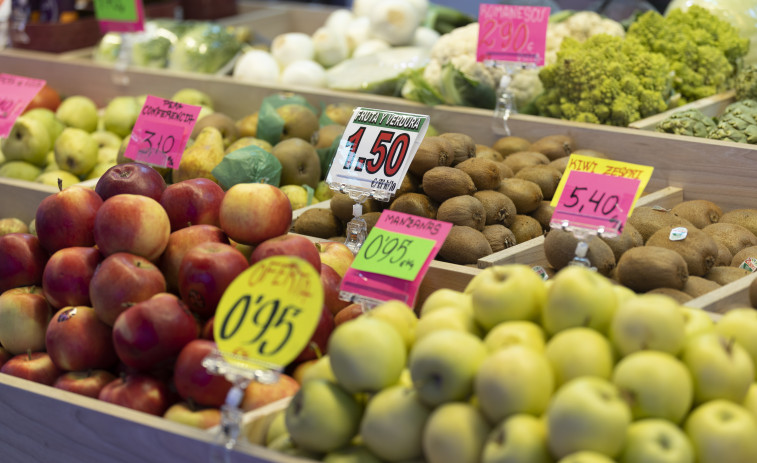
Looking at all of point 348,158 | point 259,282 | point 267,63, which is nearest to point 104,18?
point 267,63

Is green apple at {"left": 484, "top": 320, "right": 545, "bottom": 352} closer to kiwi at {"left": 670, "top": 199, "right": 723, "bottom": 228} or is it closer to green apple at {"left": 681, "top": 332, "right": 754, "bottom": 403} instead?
green apple at {"left": 681, "top": 332, "right": 754, "bottom": 403}

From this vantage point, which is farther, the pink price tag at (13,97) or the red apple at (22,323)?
the pink price tag at (13,97)

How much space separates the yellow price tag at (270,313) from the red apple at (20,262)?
2.22 ft

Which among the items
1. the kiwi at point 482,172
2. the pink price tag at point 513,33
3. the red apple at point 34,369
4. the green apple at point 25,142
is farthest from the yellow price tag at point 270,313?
the green apple at point 25,142

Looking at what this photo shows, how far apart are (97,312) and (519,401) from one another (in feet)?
2.86

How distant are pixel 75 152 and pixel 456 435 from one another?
2.15 meters

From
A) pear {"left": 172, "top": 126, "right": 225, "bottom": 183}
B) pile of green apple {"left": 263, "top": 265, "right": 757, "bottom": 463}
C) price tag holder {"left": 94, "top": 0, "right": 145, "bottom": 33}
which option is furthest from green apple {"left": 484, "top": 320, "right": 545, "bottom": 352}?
price tag holder {"left": 94, "top": 0, "right": 145, "bottom": 33}

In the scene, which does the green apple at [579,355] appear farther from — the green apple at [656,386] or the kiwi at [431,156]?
the kiwi at [431,156]

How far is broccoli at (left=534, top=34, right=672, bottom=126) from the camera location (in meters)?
2.62

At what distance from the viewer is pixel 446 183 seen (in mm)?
2008

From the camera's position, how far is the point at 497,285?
126 cm

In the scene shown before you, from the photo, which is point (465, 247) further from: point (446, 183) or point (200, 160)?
point (200, 160)

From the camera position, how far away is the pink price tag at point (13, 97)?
2.67 metres

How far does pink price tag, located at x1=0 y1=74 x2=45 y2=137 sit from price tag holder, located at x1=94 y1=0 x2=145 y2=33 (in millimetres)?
749
